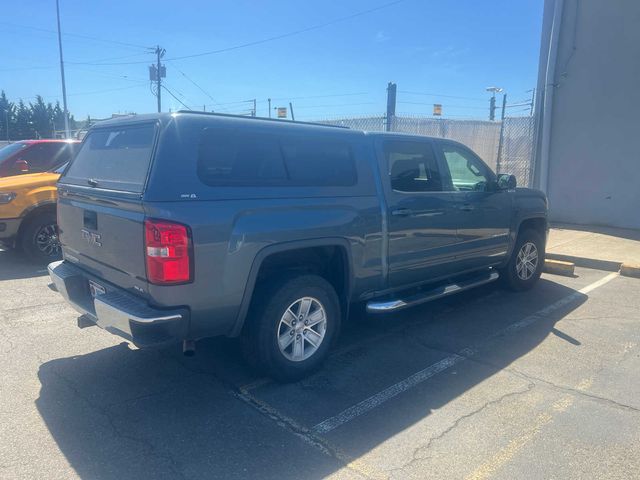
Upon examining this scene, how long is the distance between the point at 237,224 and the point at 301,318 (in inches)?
39.2

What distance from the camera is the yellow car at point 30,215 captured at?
23.9 ft

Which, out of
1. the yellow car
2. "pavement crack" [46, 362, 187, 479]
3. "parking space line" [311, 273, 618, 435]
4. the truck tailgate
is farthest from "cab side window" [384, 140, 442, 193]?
the yellow car

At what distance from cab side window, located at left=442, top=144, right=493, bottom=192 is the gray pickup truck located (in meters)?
0.14

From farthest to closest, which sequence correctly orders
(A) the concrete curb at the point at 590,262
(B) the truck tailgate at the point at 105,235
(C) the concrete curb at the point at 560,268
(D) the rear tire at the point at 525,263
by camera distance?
(A) the concrete curb at the point at 590,262 → (C) the concrete curb at the point at 560,268 → (D) the rear tire at the point at 525,263 → (B) the truck tailgate at the point at 105,235

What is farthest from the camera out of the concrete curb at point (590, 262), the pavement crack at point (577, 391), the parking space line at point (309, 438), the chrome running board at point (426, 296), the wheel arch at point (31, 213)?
the concrete curb at point (590, 262)

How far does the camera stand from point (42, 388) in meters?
3.81

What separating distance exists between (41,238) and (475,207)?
6212 mm

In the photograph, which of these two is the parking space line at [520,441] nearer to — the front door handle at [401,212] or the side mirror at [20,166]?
the front door handle at [401,212]

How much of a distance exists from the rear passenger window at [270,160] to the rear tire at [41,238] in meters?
5.21

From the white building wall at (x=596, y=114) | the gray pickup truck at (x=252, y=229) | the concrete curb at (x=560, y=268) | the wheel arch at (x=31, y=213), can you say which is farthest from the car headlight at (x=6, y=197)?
the white building wall at (x=596, y=114)

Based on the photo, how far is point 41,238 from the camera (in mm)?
7625

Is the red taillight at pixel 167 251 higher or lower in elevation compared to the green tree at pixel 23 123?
lower

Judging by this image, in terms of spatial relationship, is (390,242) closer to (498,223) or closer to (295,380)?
(295,380)

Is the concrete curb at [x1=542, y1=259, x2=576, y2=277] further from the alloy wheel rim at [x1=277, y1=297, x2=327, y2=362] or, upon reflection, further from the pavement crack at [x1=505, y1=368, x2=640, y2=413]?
the alloy wheel rim at [x1=277, y1=297, x2=327, y2=362]
